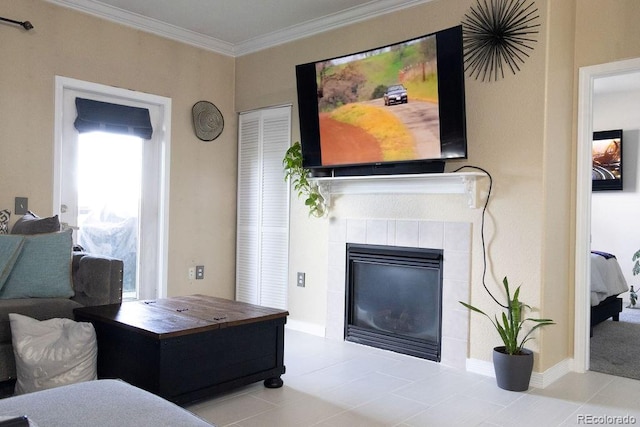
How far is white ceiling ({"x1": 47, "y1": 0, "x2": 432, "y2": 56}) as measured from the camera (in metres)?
3.90

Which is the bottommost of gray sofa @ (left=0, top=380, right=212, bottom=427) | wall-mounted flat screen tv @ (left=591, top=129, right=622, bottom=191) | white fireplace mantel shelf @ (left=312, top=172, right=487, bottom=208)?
gray sofa @ (left=0, top=380, right=212, bottom=427)

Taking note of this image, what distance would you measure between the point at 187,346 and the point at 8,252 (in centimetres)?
120

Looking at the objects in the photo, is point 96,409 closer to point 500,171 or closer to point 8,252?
point 8,252

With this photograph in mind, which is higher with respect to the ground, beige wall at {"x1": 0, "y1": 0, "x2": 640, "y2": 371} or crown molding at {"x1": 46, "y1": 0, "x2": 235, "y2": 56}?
crown molding at {"x1": 46, "y1": 0, "x2": 235, "y2": 56}

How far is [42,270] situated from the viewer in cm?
295

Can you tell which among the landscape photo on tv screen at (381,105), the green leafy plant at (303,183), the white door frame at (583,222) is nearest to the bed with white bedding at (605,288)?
the white door frame at (583,222)

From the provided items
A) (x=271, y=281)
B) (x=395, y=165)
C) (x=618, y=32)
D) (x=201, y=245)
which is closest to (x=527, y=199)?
(x=395, y=165)

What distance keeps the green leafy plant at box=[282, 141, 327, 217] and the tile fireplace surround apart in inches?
7.2

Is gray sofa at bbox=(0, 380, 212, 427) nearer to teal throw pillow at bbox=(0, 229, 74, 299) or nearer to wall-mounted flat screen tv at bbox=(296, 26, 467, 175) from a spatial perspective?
teal throw pillow at bbox=(0, 229, 74, 299)

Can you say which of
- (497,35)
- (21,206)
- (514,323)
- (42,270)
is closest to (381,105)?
(497,35)

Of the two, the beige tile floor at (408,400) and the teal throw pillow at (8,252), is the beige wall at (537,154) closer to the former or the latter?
the beige tile floor at (408,400)

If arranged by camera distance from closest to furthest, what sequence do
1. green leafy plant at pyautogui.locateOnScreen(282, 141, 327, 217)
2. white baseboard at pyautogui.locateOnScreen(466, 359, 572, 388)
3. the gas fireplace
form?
white baseboard at pyautogui.locateOnScreen(466, 359, 572, 388) < the gas fireplace < green leafy plant at pyautogui.locateOnScreen(282, 141, 327, 217)

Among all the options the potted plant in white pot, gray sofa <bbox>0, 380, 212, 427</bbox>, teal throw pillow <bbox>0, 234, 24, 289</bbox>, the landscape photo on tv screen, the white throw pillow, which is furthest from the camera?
the landscape photo on tv screen

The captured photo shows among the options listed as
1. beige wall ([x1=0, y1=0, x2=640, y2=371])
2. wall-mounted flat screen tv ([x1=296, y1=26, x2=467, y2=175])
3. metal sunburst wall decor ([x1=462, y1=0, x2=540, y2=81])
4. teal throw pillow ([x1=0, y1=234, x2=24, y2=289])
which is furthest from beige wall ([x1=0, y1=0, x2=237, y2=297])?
metal sunburst wall decor ([x1=462, y1=0, x2=540, y2=81])
